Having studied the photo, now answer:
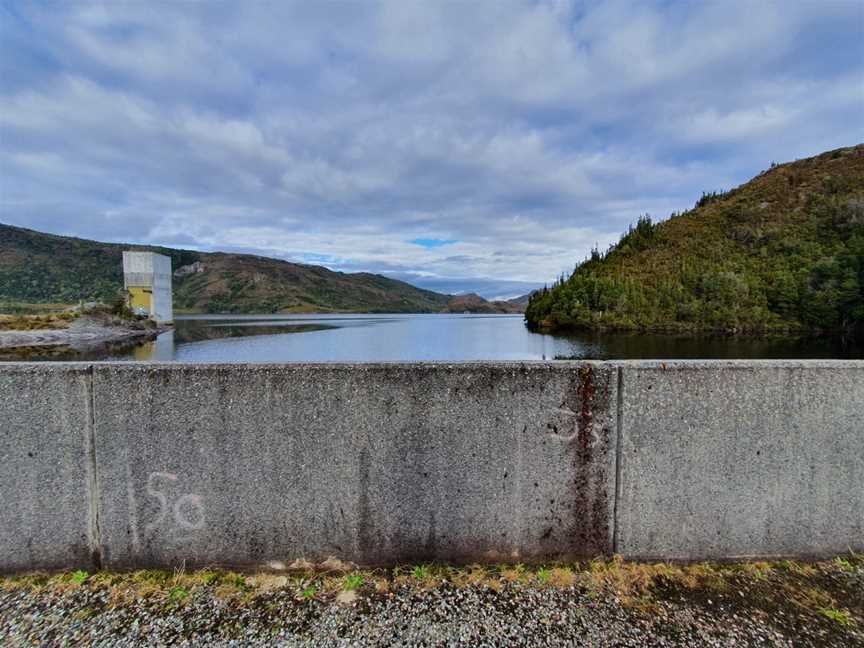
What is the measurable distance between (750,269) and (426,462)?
95053 millimetres

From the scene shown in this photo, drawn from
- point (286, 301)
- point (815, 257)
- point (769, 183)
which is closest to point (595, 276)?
point (815, 257)

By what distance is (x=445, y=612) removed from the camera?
225cm

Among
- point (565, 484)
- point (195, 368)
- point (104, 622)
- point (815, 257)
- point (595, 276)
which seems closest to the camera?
point (104, 622)

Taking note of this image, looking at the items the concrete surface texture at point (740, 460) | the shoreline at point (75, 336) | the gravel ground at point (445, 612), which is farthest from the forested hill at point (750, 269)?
the shoreline at point (75, 336)

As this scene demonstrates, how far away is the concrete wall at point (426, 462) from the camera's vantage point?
2598 millimetres

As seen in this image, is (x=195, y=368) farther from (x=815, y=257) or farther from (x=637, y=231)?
(x=637, y=231)

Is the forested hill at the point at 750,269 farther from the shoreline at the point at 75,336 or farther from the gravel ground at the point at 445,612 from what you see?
the shoreline at the point at 75,336

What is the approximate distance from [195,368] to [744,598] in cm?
401

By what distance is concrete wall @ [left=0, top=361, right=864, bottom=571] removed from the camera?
2.60 metres

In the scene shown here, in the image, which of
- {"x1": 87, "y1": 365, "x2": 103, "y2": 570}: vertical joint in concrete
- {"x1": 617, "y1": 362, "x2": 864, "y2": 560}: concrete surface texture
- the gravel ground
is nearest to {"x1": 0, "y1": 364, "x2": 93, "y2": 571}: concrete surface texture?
{"x1": 87, "y1": 365, "x2": 103, "y2": 570}: vertical joint in concrete

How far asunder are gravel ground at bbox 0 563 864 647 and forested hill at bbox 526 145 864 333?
254 feet

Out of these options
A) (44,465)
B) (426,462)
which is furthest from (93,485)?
(426,462)

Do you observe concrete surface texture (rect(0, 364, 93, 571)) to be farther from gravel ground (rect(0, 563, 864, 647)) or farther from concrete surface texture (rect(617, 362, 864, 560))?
concrete surface texture (rect(617, 362, 864, 560))

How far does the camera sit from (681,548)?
2.79 metres
